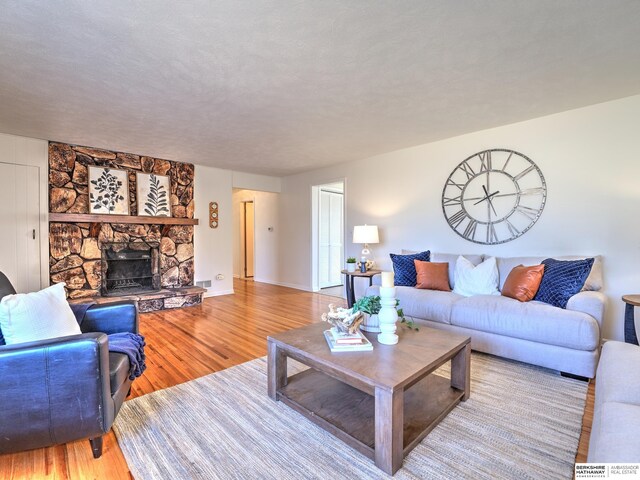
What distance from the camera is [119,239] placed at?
4.64 meters

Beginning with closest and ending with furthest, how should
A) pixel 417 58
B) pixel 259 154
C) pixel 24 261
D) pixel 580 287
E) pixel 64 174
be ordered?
pixel 417 58, pixel 580 287, pixel 24 261, pixel 64 174, pixel 259 154

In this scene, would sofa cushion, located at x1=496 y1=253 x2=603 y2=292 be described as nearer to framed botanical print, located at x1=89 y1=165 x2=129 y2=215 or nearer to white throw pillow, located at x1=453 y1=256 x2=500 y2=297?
white throw pillow, located at x1=453 y1=256 x2=500 y2=297

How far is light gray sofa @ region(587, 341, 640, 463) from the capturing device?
0.92 metres

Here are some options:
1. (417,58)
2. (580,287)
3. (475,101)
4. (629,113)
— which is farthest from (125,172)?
(629,113)

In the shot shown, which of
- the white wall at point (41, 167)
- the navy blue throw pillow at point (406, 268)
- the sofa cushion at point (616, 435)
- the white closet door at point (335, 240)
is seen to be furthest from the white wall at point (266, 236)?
the sofa cushion at point (616, 435)

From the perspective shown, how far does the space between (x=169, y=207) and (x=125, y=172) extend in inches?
31.4

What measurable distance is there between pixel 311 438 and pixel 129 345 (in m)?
1.24

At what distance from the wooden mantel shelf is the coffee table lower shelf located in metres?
3.78

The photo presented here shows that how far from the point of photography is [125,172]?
4.64m

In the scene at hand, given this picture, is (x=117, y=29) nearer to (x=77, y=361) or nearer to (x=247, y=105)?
(x=247, y=105)

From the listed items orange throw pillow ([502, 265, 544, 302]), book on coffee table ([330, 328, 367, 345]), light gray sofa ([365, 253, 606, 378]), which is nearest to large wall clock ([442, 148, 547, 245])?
light gray sofa ([365, 253, 606, 378])

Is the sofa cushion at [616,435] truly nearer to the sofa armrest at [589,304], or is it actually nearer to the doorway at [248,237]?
the sofa armrest at [589,304]

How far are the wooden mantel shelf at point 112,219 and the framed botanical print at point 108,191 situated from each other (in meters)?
0.14

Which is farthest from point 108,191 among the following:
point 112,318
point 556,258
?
point 556,258
